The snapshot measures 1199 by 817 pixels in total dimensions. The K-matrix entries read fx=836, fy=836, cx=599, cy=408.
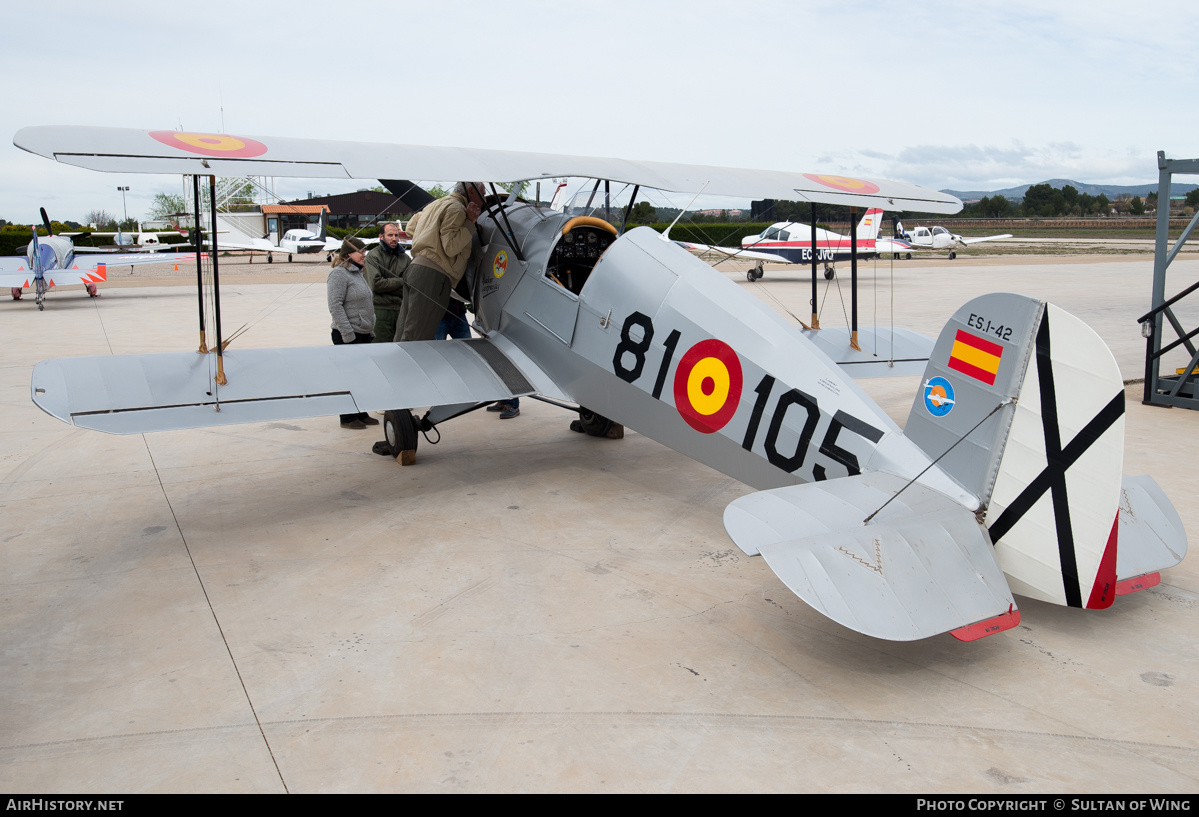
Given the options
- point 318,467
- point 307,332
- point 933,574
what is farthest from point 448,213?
point 307,332

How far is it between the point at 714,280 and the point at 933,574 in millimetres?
2540

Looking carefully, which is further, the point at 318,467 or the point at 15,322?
the point at 15,322

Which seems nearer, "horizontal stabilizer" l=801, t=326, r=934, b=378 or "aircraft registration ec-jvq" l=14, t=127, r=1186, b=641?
"aircraft registration ec-jvq" l=14, t=127, r=1186, b=641

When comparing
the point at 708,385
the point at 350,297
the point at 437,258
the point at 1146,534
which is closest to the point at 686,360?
the point at 708,385

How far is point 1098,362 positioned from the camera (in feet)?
11.3

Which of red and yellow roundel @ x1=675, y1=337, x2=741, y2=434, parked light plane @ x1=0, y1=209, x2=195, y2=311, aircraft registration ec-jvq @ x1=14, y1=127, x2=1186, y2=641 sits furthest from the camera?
parked light plane @ x1=0, y1=209, x2=195, y2=311

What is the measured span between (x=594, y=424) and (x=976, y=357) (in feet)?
14.7

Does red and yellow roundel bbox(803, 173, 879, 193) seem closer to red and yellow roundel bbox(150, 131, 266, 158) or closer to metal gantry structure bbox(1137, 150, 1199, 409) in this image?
metal gantry structure bbox(1137, 150, 1199, 409)

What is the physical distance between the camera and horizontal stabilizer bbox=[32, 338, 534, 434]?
530 cm

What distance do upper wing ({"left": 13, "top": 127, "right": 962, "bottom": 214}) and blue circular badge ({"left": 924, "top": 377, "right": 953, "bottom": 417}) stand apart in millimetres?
2946

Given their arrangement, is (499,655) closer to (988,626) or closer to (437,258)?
(988,626)

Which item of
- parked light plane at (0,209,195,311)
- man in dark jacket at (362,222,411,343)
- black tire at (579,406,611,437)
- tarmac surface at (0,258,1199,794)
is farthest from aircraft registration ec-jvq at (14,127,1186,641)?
parked light plane at (0,209,195,311)

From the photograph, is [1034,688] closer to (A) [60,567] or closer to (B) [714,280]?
(B) [714,280]

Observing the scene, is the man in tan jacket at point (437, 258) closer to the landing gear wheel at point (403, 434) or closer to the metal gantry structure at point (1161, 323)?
the landing gear wheel at point (403, 434)
